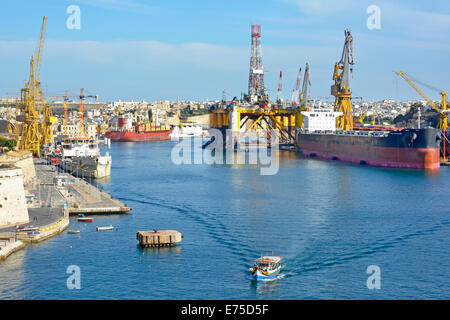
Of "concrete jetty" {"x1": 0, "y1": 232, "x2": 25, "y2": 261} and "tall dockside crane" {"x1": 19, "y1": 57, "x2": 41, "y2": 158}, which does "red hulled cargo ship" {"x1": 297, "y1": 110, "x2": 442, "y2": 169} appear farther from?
"concrete jetty" {"x1": 0, "y1": 232, "x2": 25, "y2": 261}

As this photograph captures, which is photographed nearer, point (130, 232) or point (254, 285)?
point (254, 285)

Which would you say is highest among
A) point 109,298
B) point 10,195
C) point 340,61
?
point 340,61

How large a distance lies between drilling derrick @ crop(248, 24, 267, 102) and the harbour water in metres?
55.2

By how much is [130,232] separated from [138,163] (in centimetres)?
4354

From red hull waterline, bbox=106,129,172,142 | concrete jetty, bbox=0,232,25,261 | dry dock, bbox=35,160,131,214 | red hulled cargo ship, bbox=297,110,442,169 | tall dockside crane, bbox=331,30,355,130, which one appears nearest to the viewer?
concrete jetty, bbox=0,232,25,261

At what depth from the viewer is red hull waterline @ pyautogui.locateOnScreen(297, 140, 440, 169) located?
63.7 m

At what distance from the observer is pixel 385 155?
68.2 metres

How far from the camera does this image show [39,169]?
58688 millimetres

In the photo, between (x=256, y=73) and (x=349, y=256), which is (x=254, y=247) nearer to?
(x=349, y=256)

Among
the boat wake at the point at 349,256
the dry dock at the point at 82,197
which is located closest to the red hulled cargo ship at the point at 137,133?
the dry dock at the point at 82,197

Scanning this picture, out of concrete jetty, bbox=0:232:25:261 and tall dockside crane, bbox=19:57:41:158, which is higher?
tall dockside crane, bbox=19:57:41:158

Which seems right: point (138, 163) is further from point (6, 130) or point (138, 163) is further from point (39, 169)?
point (6, 130)

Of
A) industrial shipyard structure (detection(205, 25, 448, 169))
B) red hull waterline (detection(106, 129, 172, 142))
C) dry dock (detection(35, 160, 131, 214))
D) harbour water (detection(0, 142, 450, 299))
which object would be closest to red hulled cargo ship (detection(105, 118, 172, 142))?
red hull waterline (detection(106, 129, 172, 142))

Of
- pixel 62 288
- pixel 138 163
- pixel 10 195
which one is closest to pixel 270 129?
pixel 138 163
